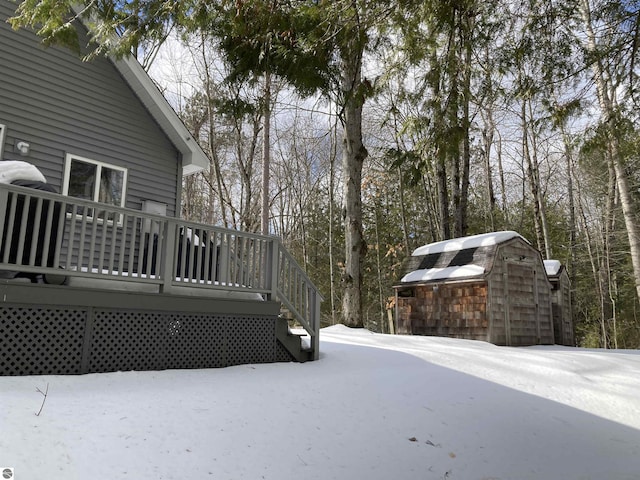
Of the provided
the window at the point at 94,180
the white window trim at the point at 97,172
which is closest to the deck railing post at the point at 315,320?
the white window trim at the point at 97,172

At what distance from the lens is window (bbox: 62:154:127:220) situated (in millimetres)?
8539

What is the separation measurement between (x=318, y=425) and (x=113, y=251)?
2967mm

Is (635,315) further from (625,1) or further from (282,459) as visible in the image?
(282,459)

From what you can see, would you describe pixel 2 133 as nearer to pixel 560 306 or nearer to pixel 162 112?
pixel 162 112

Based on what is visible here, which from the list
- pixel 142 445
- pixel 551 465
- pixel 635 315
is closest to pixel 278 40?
pixel 142 445

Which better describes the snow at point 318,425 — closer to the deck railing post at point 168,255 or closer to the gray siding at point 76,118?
the deck railing post at point 168,255

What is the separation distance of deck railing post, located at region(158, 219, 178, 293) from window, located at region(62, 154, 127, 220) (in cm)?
382

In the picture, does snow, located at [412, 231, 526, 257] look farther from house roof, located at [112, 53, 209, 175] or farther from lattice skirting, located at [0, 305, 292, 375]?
lattice skirting, located at [0, 305, 292, 375]

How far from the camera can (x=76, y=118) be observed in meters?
8.71

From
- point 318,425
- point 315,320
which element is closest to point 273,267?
point 315,320

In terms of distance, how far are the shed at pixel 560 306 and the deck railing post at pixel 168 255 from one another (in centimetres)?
1320

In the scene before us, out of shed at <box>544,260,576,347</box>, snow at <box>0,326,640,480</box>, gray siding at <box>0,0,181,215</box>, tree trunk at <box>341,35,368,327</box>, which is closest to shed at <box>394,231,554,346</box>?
shed at <box>544,260,576,347</box>

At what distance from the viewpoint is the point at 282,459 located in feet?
11.5

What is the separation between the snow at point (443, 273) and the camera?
1217cm
